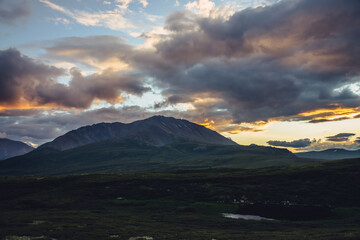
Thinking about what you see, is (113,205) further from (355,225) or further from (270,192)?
(355,225)

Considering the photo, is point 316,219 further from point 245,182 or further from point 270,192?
point 245,182

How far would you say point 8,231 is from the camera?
41.2 meters

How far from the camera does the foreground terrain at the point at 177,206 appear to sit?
141 feet

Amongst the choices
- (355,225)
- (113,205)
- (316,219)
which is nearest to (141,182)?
(113,205)

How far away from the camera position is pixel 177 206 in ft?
255

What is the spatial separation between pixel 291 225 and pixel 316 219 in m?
10.6

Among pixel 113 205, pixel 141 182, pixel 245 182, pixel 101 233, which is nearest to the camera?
pixel 101 233

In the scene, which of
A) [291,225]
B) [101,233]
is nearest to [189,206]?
[291,225]

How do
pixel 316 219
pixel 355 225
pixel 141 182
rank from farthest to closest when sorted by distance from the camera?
pixel 141 182 → pixel 316 219 → pixel 355 225

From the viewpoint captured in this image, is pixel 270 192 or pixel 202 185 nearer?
pixel 270 192

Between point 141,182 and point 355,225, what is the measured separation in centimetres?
8472

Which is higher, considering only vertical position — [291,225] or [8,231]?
[8,231]

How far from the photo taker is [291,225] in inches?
2131

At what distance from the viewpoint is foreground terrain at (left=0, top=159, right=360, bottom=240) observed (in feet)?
141
